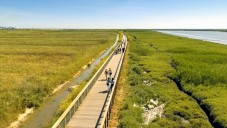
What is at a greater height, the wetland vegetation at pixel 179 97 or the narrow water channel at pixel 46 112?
the wetland vegetation at pixel 179 97

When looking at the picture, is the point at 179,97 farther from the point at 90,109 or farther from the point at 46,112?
the point at 46,112

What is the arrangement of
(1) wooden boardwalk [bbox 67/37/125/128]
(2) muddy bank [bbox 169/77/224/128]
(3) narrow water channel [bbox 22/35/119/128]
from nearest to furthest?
(1) wooden boardwalk [bbox 67/37/125/128], (2) muddy bank [bbox 169/77/224/128], (3) narrow water channel [bbox 22/35/119/128]

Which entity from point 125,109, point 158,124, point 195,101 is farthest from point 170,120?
point 195,101

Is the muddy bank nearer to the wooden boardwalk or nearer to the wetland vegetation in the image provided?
the wetland vegetation

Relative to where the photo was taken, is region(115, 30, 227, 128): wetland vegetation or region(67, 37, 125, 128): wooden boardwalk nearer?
region(67, 37, 125, 128): wooden boardwalk

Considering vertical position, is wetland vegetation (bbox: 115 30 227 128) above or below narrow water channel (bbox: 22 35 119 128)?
above

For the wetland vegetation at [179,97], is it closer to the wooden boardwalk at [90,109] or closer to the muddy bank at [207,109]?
A: the muddy bank at [207,109]

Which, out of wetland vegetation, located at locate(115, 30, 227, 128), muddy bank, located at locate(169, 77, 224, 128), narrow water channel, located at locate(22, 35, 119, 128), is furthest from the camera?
narrow water channel, located at locate(22, 35, 119, 128)

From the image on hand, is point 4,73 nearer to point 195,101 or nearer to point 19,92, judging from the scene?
point 19,92

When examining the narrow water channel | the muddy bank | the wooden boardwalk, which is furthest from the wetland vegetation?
the narrow water channel

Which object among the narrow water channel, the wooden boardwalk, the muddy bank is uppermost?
the wooden boardwalk

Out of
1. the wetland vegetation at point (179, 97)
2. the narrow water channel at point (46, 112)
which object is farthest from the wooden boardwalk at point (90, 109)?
the narrow water channel at point (46, 112)
